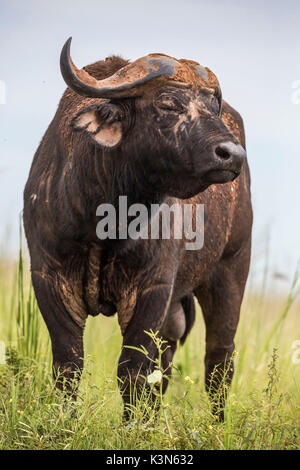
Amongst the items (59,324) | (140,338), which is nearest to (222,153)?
(140,338)

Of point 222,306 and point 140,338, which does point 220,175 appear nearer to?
point 140,338

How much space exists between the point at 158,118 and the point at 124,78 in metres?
0.29

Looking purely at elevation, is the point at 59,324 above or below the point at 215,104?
below

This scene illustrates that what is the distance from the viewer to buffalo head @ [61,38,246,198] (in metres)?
4.34

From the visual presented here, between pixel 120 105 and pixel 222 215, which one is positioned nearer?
pixel 120 105

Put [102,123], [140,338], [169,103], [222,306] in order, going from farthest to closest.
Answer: [222,306]
[140,338]
[102,123]
[169,103]

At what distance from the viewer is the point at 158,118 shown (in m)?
4.46

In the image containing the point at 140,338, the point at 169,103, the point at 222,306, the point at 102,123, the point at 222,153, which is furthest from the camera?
the point at 222,306

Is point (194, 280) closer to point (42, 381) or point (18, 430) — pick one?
point (42, 381)

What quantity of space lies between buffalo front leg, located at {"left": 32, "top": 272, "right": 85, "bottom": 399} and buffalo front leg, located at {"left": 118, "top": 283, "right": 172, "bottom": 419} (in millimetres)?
299

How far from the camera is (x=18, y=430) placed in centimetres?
446
